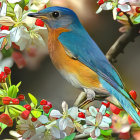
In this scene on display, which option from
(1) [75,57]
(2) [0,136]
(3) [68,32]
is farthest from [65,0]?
(2) [0,136]

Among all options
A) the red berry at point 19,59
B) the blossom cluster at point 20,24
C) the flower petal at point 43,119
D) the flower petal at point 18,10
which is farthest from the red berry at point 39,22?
the flower petal at point 43,119

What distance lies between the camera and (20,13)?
1.24 m

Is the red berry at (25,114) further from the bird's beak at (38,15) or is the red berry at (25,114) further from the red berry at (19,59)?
the red berry at (19,59)

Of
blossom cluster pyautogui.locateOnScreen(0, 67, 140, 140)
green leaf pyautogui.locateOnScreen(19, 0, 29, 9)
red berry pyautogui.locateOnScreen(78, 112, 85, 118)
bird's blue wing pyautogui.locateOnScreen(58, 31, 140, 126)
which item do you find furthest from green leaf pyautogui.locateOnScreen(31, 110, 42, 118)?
green leaf pyautogui.locateOnScreen(19, 0, 29, 9)

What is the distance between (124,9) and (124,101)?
30cm

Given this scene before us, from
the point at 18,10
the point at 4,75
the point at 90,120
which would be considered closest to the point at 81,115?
the point at 90,120

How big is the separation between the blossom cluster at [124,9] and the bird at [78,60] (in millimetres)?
116

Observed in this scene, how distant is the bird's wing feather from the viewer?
1349 millimetres

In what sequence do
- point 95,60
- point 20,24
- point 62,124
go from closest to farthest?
1. point 62,124
2. point 20,24
3. point 95,60

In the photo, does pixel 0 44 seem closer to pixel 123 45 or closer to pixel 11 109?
pixel 11 109

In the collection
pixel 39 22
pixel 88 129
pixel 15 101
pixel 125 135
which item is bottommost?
pixel 125 135

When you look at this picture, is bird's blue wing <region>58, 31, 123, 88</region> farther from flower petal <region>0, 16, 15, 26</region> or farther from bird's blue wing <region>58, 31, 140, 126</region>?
flower petal <region>0, 16, 15, 26</region>

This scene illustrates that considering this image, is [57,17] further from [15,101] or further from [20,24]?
[15,101]

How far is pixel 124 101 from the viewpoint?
1.29 metres
